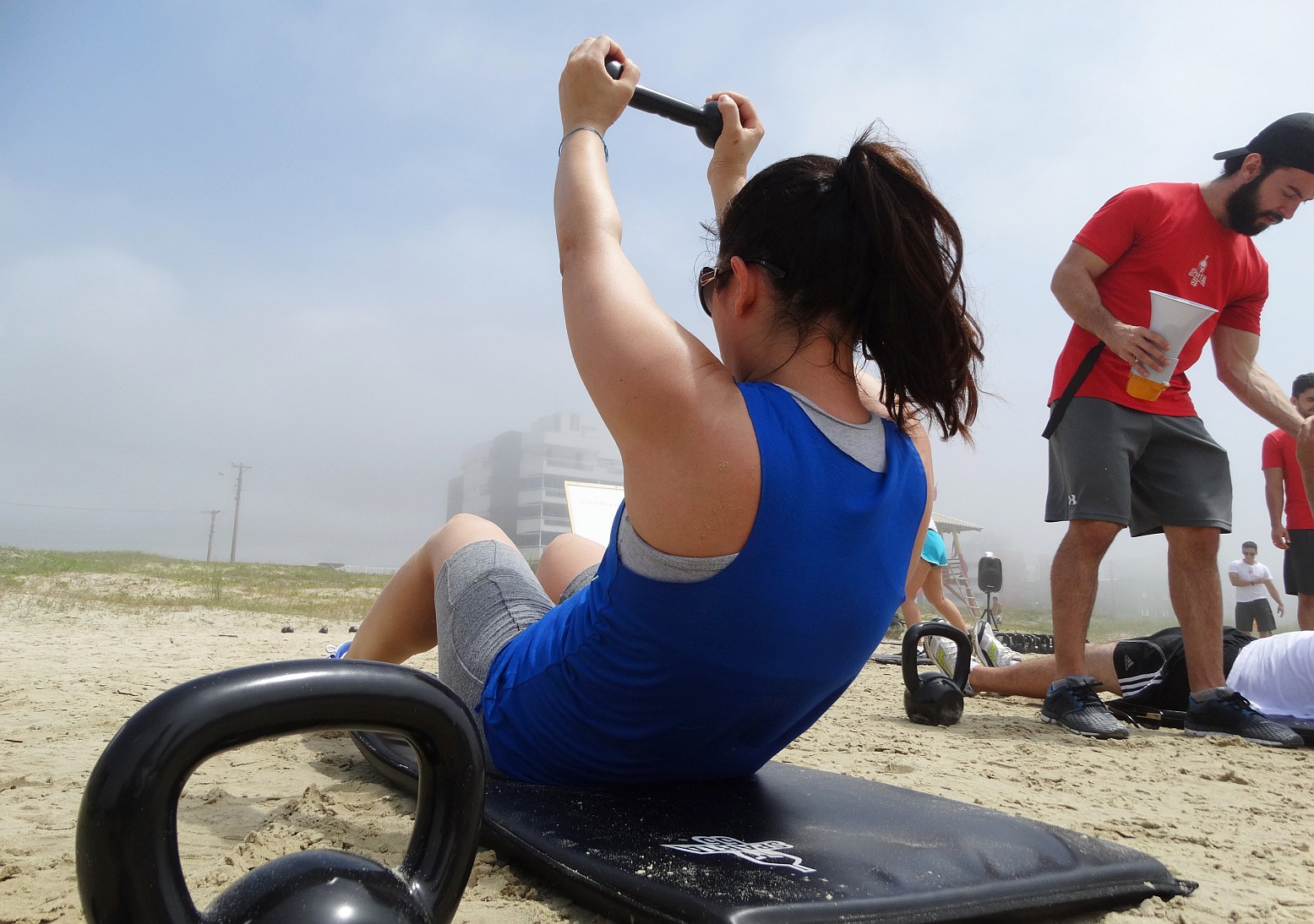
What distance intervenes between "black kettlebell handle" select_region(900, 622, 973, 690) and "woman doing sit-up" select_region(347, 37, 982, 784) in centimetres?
184

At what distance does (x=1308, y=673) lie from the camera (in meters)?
3.20

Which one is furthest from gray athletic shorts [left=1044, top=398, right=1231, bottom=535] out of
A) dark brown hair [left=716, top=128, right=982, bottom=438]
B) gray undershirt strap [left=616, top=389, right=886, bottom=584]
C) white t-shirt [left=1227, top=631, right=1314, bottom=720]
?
gray undershirt strap [left=616, top=389, right=886, bottom=584]

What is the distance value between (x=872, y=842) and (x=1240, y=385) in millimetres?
3389

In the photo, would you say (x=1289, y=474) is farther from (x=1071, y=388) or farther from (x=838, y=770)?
(x=838, y=770)

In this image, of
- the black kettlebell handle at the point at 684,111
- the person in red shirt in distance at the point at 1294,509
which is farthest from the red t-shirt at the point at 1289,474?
the black kettlebell handle at the point at 684,111

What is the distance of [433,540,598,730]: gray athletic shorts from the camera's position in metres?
1.72

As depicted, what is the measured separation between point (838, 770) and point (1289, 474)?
528 centimetres

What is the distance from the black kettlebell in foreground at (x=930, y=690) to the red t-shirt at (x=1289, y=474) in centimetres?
364

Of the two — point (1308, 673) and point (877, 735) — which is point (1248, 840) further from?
point (1308, 673)

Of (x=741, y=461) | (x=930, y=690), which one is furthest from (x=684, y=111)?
(x=930, y=690)

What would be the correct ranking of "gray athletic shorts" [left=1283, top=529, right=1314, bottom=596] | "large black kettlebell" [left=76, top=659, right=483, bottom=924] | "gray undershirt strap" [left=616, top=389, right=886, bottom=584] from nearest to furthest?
1. "large black kettlebell" [left=76, top=659, right=483, bottom=924]
2. "gray undershirt strap" [left=616, top=389, right=886, bottom=584]
3. "gray athletic shorts" [left=1283, top=529, right=1314, bottom=596]

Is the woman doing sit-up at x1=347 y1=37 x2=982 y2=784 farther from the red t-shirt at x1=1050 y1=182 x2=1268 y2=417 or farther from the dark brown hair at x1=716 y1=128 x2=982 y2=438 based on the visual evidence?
the red t-shirt at x1=1050 y1=182 x2=1268 y2=417

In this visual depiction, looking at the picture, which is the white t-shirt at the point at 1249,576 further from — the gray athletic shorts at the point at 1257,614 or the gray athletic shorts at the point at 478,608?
the gray athletic shorts at the point at 478,608

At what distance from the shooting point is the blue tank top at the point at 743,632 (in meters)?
1.25
